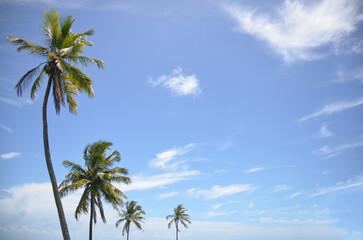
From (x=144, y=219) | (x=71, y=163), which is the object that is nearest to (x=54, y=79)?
(x=71, y=163)

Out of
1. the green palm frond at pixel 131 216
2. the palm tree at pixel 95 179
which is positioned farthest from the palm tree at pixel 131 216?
the palm tree at pixel 95 179

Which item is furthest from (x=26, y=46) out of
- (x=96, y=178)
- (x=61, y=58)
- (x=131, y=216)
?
(x=131, y=216)

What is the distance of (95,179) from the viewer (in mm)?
23547

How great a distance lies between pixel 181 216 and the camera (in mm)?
65875

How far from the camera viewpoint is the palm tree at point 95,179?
882 inches

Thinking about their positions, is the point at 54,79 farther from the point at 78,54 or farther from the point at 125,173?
the point at 125,173

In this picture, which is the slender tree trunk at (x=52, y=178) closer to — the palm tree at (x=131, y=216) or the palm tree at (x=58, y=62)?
the palm tree at (x=58, y=62)

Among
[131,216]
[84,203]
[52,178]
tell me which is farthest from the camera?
[131,216]

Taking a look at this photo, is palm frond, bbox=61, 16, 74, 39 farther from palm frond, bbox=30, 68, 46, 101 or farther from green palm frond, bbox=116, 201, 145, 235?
green palm frond, bbox=116, 201, 145, 235

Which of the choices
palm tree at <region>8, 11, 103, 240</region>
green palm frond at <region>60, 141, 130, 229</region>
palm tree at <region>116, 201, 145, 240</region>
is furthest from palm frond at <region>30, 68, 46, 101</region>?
palm tree at <region>116, 201, 145, 240</region>

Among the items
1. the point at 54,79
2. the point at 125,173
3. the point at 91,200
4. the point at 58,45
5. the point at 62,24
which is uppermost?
the point at 62,24

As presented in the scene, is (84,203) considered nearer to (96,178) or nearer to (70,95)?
(96,178)

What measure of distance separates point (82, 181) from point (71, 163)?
3.24 m

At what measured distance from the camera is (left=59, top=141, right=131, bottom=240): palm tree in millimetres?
22391
